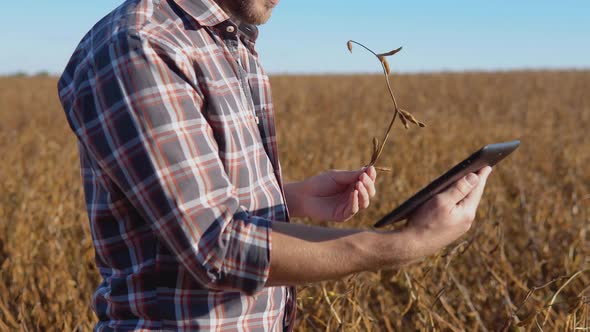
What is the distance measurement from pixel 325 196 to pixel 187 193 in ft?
2.05

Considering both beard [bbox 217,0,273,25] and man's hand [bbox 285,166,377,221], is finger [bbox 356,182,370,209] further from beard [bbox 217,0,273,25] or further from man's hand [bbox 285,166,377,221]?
beard [bbox 217,0,273,25]

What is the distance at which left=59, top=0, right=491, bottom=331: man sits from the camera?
0.99 metres

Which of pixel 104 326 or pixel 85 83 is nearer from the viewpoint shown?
pixel 85 83

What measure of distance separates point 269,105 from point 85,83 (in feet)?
1.74

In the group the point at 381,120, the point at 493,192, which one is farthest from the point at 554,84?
the point at 493,192

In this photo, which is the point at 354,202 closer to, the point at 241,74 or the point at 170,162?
the point at 241,74

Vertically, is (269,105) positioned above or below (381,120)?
above

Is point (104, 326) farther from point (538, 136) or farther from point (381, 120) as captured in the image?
point (381, 120)

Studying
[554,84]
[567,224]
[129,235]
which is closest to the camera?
[129,235]

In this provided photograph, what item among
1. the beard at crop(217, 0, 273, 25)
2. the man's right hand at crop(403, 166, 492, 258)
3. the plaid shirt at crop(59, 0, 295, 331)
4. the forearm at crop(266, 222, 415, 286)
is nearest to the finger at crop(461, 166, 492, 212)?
the man's right hand at crop(403, 166, 492, 258)

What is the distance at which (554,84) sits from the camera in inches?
854

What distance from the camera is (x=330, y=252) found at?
1.04m

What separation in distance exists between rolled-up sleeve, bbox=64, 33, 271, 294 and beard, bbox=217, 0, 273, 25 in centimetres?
30

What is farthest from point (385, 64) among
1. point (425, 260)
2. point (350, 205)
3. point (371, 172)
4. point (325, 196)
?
point (425, 260)
